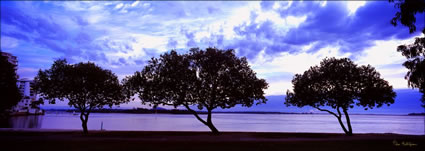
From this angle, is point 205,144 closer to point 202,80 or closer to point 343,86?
point 202,80

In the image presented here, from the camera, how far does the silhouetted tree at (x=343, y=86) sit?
38.9 metres

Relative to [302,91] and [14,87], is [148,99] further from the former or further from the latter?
[302,91]

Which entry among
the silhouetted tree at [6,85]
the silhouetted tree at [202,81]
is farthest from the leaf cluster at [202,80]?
the silhouetted tree at [6,85]

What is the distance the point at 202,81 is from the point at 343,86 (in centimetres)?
→ 1918

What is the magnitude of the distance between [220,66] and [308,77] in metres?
13.3

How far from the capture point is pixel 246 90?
39.3m

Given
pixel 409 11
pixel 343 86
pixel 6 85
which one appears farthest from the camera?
pixel 343 86

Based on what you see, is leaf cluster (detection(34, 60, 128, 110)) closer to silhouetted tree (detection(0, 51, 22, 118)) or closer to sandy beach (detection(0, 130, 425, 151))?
silhouetted tree (detection(0, 51, 22, 118))

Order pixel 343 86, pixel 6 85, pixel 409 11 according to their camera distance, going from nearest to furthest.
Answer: pixel 409 11 → pixel 6 85 → pixel 343 86

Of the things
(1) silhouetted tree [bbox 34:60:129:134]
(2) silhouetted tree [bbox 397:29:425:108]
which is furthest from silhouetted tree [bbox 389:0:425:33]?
(1) silhouetted tree [bbox 34:60:129:134]

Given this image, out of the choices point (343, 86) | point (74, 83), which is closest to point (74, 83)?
point (74, 83)

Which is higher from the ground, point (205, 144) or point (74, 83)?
point (74, 83)

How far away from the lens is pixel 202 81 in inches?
1538

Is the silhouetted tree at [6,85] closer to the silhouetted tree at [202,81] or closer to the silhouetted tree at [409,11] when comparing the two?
the silhouetted tree at [202,81]
